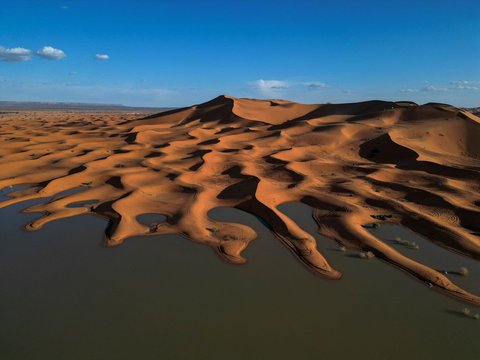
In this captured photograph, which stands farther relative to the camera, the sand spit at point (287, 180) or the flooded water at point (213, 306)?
the sand spit at point (287, 180)

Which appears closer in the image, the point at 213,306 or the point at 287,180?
the point at 213,306

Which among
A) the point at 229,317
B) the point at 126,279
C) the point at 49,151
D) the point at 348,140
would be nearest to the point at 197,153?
the point at 348,140

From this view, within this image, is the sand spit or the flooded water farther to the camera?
the sand spit
